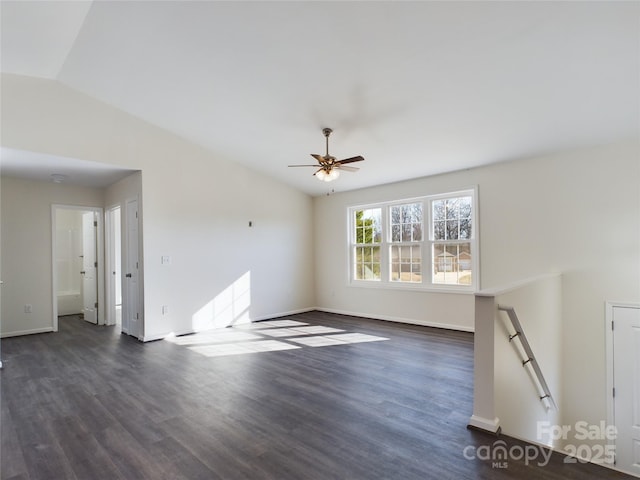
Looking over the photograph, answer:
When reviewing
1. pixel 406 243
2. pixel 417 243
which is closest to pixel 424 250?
pixel 417 243

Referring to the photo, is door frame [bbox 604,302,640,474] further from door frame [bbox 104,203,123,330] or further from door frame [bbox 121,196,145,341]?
door frame [bbox 104,203,123,330]

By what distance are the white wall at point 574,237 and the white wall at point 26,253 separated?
677cm

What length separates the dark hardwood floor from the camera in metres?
2.02

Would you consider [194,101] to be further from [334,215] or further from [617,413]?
[617,413]

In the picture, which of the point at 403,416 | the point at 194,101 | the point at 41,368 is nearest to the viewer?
the point at 403,416

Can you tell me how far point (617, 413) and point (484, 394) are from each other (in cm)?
297

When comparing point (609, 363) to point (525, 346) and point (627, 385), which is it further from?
point (525, 346)

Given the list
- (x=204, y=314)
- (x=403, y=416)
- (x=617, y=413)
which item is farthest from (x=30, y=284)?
(x=617, y=413)

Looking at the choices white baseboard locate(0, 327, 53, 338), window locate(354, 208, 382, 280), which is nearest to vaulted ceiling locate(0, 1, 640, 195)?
window locate(354, 208, 382, 280)

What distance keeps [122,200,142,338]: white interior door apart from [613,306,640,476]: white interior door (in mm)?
6352

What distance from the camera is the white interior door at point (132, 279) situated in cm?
509

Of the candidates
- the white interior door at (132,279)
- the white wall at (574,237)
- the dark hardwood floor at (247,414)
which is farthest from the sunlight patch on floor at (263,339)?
the white wall at (574,237)

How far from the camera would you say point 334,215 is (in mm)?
7105

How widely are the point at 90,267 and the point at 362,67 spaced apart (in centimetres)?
617
